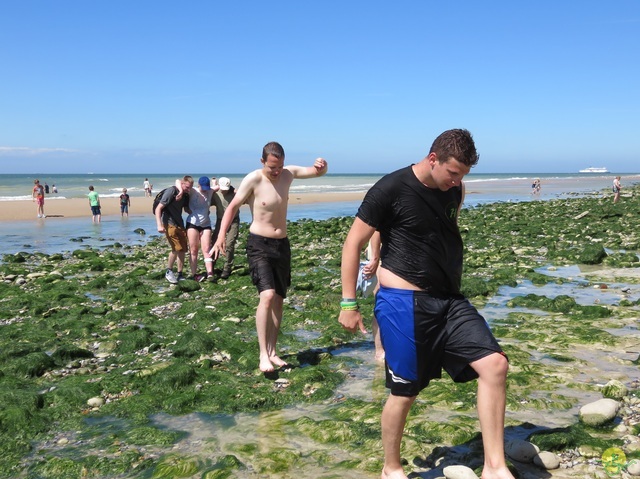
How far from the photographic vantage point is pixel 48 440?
191 inches

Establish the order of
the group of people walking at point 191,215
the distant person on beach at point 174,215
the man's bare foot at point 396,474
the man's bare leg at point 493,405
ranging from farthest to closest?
the group of people walking at point 191,215, the distant person on beach at point 174,215, the man's bare foot at point 396,474, the man's bare leg at point 493,405

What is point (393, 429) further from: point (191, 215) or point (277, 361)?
point (191, 215)

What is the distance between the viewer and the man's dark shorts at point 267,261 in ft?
20.4

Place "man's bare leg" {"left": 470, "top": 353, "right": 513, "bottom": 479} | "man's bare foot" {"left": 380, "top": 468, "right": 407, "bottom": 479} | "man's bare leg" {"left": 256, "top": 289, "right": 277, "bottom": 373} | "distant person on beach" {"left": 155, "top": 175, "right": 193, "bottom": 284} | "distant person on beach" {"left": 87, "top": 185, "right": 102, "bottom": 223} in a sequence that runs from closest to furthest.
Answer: "man's bare leg" {"left": 470, "top": 353, "right": 513, "bottom": 479} < "man's bare foot" {"left": 380, "top": 468, "right": 407, "bottom": 479} < "man's bare leg" {"left": 256, "top": 289, "right": 277, "bottom": 373} < "distant person on beach" {"left": 155, "top": 175, "right": 193, "bottom": 284} < "distant person on beach" {"left": 87, "top": 185, "right": 102, "bottom": 223}

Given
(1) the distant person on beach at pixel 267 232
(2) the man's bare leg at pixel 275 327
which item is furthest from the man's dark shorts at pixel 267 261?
(2) the man's bare leg at pixel 275 327

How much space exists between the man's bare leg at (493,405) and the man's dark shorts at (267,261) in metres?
3.02

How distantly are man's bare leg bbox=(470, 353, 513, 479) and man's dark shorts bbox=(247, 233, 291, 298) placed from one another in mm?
3020

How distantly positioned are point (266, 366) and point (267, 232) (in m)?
1.33

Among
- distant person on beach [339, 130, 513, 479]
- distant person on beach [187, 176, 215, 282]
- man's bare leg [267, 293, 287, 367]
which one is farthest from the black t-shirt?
distant person on beach [187, 176, 215, 282]

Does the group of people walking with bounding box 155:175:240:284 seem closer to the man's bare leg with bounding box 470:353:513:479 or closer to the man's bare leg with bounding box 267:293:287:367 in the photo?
the man's bare leg with bounding box 267:293:287:367

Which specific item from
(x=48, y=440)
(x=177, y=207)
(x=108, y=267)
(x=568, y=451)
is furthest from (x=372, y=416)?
(x=108, y=267)

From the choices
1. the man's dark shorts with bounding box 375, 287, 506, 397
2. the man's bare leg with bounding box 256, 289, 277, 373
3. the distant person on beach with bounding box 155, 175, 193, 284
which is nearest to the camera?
the man's dark shorts with bounding box 375, 287, 506, 397

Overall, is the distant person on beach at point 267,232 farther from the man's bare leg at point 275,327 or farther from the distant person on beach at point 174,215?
the distant person on beach at point 174,215

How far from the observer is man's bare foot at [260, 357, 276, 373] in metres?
6.21
